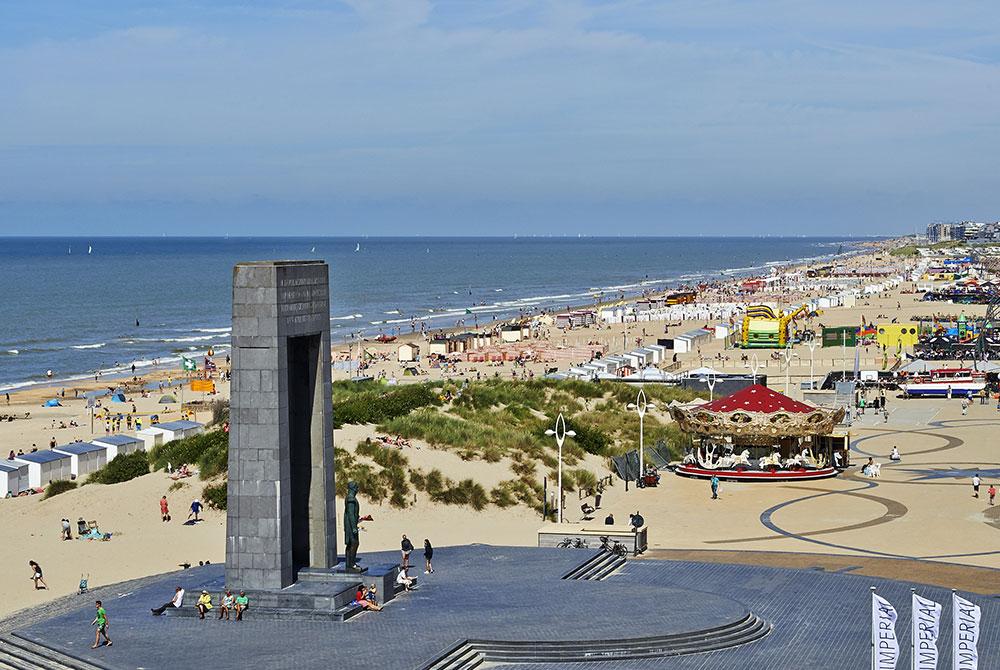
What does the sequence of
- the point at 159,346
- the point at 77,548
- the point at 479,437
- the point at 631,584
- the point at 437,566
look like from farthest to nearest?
the point at 159,346, the point at 479,437, the point at 77,548, the point at 437,566, the point at 631,584

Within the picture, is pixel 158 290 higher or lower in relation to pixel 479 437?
higher

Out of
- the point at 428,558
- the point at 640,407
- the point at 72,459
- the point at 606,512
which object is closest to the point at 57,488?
the point at 72,459

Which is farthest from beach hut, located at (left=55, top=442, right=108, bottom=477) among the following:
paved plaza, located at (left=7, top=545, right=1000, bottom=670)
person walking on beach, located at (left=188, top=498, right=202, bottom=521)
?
paved plaza, located at (left=7, top=545, right=1000, bottom=670)

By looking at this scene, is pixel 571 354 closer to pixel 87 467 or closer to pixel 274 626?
pixel 87 467

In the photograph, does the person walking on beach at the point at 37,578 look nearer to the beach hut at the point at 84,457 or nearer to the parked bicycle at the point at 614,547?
the parked bicycle at the point at 614,547

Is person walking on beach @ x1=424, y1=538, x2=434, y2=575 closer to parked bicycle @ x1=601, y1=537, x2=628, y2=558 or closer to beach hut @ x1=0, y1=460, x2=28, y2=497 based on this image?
parked bicycle @ x1=601, y1=537, x2=628, y2=558

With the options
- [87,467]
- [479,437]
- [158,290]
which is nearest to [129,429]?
[87,467]

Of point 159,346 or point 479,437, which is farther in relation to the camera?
point 159,346
